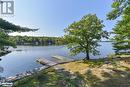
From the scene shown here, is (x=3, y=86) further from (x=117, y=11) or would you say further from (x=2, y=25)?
(x=117, y=11)

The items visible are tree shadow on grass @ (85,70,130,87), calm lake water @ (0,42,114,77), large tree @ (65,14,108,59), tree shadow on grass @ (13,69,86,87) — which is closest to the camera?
tree shadow on grass @ (85,70,130,87)

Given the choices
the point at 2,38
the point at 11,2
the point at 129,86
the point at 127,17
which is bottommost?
the point at 129,86

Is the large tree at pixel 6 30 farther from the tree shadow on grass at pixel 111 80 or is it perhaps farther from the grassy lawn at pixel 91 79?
the tree shadow on grass at pixel 111 80

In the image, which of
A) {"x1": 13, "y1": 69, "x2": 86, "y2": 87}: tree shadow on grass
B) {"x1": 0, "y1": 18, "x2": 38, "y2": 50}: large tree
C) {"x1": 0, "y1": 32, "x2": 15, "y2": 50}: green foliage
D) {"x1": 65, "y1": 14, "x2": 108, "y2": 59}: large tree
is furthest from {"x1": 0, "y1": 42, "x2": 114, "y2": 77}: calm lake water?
{"x1": 0, "y1": 32, "x2": 15, "y2": 50}: green foliage

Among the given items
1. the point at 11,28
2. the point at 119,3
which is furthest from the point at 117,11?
the point at 11,28

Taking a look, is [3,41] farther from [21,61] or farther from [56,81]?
[21,61]

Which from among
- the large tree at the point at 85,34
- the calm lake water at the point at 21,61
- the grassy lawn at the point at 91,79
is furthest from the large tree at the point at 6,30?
the calm lake water at the point at 21,61

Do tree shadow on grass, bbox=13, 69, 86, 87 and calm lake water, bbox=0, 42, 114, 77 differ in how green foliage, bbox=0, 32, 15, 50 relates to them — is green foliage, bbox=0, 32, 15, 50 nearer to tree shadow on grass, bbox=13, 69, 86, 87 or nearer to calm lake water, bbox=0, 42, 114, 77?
tree shadow on grass, bbox=13, 69, 86, 87

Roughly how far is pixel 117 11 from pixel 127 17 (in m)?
1.45

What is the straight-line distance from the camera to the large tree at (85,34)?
1601 inches

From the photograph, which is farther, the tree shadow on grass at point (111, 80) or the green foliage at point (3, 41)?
the tree shadow on grass at point (111, 80)

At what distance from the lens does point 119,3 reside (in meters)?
19.1

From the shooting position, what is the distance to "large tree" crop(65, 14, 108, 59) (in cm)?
4066

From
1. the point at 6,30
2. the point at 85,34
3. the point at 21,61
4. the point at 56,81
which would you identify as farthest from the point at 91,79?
the point at 21,61
